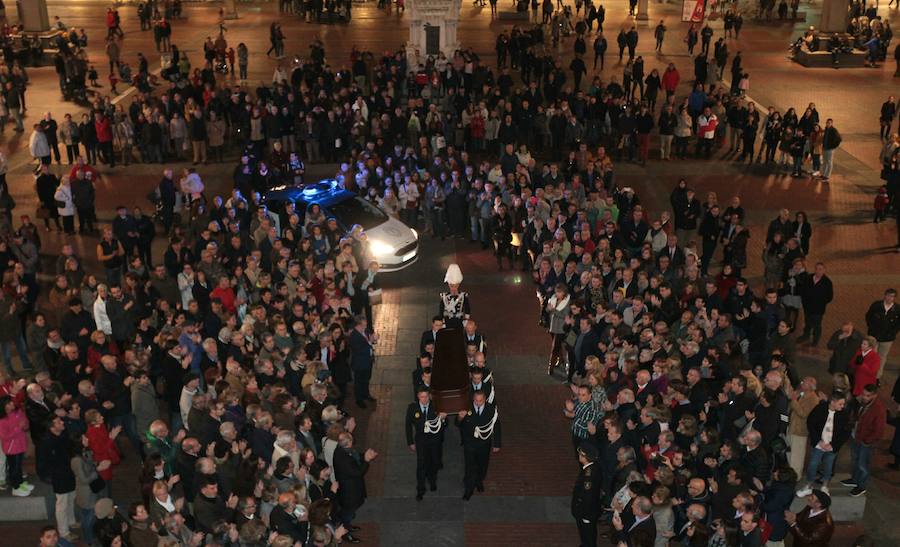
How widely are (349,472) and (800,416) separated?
6060 mm

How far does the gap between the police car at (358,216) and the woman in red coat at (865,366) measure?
31.7 feet

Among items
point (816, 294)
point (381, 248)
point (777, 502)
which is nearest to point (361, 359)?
point (381, 248)

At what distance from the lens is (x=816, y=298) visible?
1739 cm

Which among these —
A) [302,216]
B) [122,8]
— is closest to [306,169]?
[302,216]

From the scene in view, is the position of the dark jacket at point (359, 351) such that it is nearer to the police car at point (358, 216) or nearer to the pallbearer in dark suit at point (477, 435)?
the pallbearer in dark suit at point (477, 435)

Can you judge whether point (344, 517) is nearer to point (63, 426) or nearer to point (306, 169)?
point (63, 426)

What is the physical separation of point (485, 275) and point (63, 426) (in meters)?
10.6

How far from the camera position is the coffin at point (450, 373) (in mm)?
13422

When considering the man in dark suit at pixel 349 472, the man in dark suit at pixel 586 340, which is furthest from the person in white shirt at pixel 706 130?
the man in dark suit at pixel 349 472

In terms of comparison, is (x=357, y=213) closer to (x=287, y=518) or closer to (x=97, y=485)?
(x=97, y=485)

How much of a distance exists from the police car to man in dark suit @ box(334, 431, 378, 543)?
28.0ft

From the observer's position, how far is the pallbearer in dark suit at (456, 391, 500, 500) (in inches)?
509

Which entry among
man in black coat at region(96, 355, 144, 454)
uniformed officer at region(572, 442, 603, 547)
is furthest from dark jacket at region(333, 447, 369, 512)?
man in black coat at region(96, 355, 144, 454)

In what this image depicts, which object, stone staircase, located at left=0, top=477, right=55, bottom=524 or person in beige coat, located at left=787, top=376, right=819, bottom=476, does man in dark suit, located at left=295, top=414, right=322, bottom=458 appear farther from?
person in beige coat, located at left=787, top=376, right=819, bottom=476
